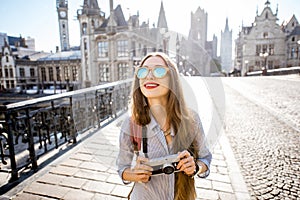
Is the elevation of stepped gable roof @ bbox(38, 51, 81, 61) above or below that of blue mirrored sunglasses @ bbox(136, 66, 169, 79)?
above

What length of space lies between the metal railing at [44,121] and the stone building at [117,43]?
129 centimetres

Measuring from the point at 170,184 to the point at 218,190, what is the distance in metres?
1.58

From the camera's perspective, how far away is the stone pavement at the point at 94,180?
2439mm

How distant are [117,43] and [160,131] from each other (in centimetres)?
1202

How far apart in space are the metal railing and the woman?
2.16 meters

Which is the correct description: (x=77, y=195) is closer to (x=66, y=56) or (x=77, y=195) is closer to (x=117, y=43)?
(x=117, y=43)

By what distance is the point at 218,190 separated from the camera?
252 cm

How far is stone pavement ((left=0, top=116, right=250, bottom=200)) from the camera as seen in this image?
2.44 metres

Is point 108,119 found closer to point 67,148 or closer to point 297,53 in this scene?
point 67,148

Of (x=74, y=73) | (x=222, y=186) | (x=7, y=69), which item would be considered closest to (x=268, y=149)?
(x=222, y=186)

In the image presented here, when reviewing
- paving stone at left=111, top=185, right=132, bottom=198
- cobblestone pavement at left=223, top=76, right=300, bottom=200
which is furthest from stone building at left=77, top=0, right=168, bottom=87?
cobblestone pavement at left=223, top=76, right=300, bottom=200

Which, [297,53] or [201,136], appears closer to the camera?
[201,136]

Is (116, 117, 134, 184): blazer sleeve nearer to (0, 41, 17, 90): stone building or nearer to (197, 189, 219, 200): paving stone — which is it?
(197, 189, 219, 200): paving stone

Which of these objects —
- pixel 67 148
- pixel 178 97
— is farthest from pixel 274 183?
pixel 67 148
